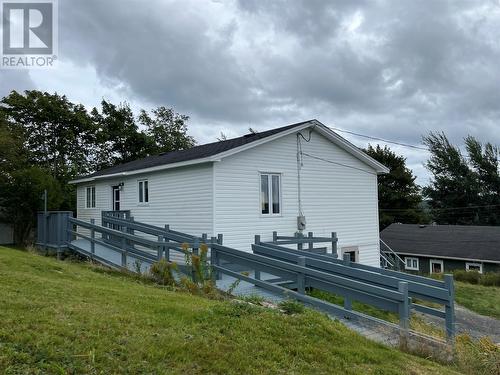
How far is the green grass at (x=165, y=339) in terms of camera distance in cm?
357

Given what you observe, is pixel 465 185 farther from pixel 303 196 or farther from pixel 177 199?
pixel 177 199

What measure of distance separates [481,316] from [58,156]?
1178 inches

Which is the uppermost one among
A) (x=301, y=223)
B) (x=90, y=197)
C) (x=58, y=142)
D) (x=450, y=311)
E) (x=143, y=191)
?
(x=58, y=142)

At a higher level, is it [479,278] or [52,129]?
[52,129]

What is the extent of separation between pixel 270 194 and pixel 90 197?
10713 mm

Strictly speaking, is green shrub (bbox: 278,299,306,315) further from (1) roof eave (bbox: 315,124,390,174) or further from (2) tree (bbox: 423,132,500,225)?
(2) tree (bbox: 423,132,500,225)

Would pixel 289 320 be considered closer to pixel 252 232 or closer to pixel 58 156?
pixel 252 232

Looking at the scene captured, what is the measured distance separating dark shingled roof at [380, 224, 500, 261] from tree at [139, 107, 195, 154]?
69.8ft

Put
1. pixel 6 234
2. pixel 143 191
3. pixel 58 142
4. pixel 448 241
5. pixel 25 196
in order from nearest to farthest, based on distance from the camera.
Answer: pixel 143 191
pixel 25 196
pixel 6 234
pixel 58 142
pixel 448 241

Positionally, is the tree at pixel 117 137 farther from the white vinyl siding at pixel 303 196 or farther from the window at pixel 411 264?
the window at pixel 411 264

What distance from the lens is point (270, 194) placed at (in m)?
14.2

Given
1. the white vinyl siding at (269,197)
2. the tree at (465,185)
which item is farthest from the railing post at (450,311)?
the tree at (465,185)

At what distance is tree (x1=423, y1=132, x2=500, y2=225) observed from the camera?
157 ft

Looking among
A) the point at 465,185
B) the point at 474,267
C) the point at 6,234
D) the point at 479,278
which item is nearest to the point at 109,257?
the point at 6,234
